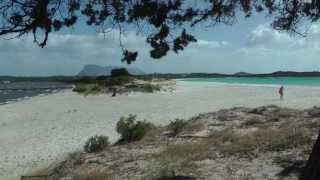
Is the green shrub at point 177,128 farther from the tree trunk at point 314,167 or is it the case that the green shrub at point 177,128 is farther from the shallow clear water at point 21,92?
the shallow clear water at point 21,92

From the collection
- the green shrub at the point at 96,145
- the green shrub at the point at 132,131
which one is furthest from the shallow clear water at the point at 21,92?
the green shrub at the point at 96,145

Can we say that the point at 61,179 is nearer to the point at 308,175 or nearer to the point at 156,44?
the point at 156,44

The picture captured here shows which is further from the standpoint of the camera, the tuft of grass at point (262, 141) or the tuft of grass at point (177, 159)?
the tuft of grass at point (262, 141)

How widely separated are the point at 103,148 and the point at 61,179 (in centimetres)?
378

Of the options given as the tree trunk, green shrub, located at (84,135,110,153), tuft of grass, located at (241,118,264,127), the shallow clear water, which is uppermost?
the tree trunk

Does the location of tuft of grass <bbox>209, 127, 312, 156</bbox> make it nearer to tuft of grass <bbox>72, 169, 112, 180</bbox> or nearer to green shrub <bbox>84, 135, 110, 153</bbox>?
tuft of grass <bbox>72, 169, 112, 180</bbox>

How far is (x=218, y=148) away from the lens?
14.4 metres

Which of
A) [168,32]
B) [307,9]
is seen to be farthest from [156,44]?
[307,9]

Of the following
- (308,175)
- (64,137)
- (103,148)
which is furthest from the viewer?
(64,137)

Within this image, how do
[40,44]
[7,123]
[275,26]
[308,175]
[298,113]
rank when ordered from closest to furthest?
[308,175] → [40,44] → [275,26] → [298,113] → [7,123]

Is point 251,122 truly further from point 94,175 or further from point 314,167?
point 314,167

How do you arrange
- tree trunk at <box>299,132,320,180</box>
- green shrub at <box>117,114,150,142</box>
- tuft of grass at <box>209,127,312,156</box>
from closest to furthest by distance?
tree trunk at <box>299,132,320,180</box>
tuft of grass at <box>209,127,312,156</box>
green shrub at <box>117,114,150,142</box>

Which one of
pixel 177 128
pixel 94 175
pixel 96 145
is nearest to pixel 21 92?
pixel 177 128

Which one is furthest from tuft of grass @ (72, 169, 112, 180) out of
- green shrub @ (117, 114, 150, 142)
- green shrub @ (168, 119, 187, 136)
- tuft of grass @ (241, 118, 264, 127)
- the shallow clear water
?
the shallow clear water
